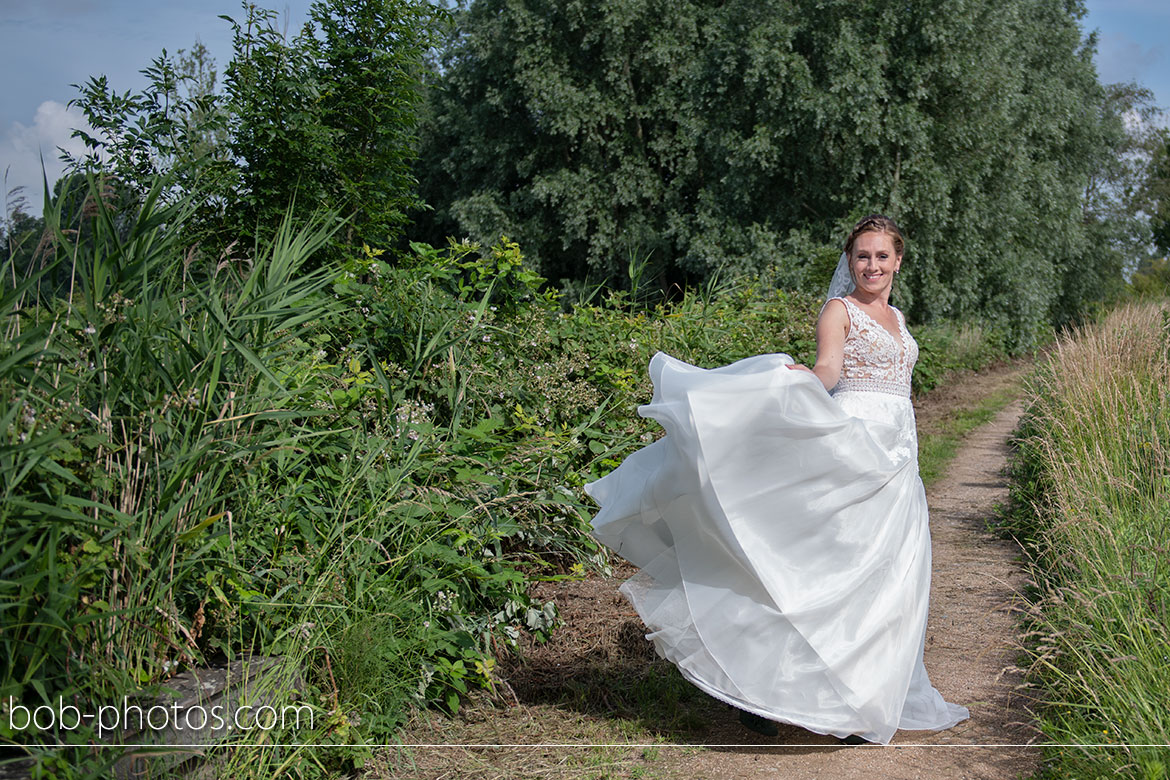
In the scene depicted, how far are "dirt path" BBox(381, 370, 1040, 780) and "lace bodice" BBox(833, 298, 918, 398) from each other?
125cm

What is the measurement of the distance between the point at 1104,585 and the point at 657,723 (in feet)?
6.15

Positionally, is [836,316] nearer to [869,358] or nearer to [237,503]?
[869,358]

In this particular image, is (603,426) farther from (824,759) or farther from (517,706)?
(824,759)

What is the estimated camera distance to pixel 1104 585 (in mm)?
3713

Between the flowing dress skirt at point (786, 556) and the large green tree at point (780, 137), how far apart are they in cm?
1191

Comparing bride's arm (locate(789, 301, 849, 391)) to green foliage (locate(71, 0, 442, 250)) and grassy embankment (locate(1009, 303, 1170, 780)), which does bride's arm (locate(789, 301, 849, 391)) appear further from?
green foliage (locate(71, 0, 442, 250))

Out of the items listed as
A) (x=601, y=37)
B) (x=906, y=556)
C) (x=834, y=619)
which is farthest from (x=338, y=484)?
(x=601, y=37)

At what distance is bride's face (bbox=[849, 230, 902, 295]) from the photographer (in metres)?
4.05

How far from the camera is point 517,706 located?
4020mm

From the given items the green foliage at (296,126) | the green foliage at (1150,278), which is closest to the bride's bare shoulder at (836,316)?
the green foliage at (296,126)

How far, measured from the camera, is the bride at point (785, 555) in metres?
3.43

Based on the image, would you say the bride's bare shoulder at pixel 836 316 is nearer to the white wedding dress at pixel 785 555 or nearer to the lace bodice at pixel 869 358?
the lace bodice at pixel 869 358

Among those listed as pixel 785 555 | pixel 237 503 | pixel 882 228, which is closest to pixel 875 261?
Result: pixel 882 228

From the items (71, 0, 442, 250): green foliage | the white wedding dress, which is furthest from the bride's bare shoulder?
(71, 0, 442, 250): green foliage
